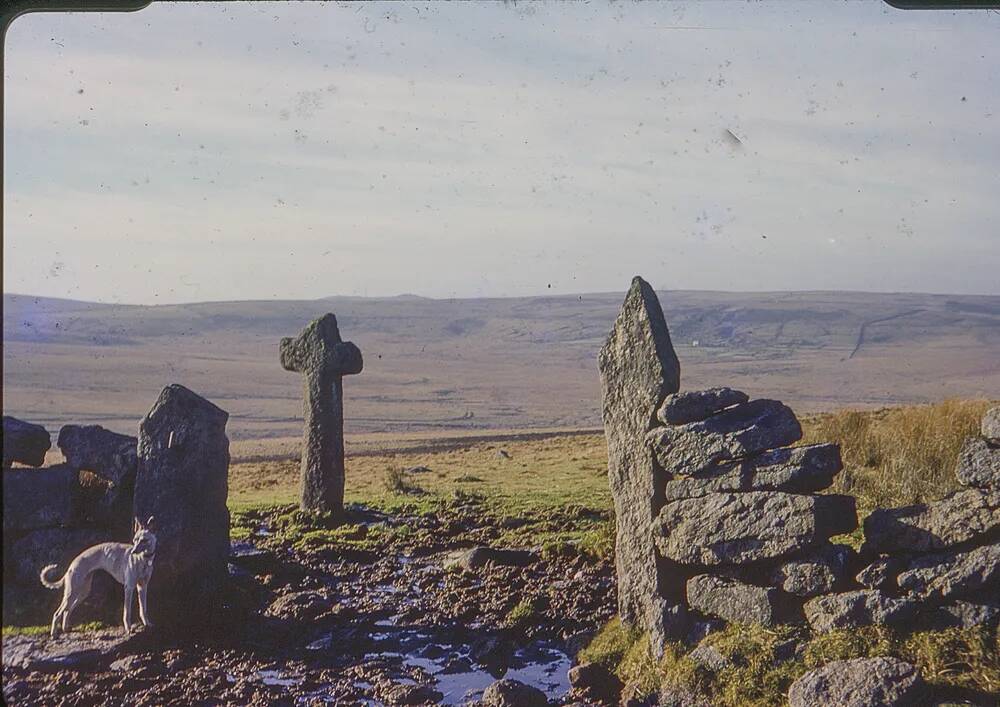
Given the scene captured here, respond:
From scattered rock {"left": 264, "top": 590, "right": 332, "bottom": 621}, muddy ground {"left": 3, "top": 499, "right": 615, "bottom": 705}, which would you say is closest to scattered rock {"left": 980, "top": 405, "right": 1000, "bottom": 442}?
muddy ground {"left": 3, "top": 499, "right": 615, "bottom": 705}

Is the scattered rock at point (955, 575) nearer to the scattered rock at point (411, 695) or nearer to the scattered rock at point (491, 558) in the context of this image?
the scattered rock at point (411, 695)

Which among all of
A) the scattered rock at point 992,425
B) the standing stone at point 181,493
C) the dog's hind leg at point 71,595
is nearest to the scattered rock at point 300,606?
the standing stone at point 181,493

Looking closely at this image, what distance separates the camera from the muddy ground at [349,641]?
1077 centimetres

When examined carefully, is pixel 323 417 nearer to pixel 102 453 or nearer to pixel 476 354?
pixel 102 453

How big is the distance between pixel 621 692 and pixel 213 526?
5.50m

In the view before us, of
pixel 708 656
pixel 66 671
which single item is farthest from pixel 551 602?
pixel 66 671

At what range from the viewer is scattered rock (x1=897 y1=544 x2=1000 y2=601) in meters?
9.41

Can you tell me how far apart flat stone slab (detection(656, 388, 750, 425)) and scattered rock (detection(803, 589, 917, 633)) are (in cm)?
210

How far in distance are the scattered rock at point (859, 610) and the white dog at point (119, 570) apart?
6995mm

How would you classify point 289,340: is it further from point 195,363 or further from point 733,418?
point 195,363

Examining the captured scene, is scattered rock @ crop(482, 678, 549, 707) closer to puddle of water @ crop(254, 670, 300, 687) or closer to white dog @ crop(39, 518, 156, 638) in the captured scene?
puddle of water @ crop(254, 670, 300, 687)

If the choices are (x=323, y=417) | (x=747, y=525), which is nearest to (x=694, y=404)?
(x=747, y=525)

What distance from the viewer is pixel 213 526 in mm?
13266

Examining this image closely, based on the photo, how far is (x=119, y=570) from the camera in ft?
39.8
